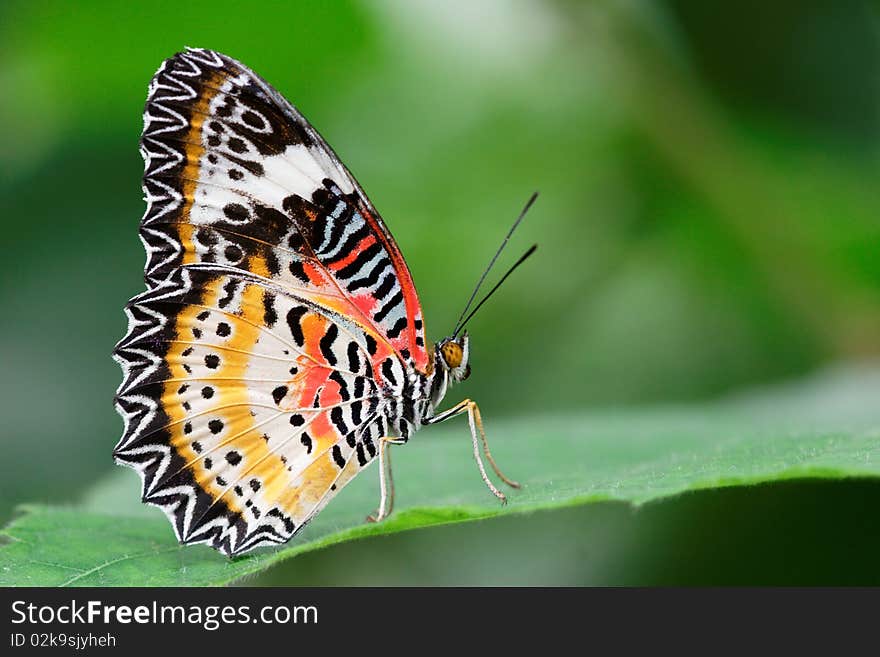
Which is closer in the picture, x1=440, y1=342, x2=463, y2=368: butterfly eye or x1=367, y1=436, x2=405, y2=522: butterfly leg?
x1=367, y1=436, x2=405, y2=522: butterfly leg

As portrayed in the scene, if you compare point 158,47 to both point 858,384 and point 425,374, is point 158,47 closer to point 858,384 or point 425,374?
point 425,374

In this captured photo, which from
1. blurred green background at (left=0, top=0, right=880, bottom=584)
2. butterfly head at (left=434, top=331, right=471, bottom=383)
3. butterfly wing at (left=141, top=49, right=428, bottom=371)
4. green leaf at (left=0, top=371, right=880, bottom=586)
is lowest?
green leaf at (left=0, top=371, right=880, bottom=586)

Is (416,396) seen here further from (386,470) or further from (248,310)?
(248,310)

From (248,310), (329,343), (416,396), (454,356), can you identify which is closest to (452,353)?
(454,356)

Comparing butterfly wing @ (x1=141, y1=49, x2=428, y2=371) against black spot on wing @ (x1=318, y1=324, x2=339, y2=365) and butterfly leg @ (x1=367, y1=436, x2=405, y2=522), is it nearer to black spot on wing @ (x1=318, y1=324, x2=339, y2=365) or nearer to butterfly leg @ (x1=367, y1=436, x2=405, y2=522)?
black spot on wing @ (x1=318, y1=324, x2=339, y2=365)

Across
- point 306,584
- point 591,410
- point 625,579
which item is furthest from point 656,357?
point 306,584

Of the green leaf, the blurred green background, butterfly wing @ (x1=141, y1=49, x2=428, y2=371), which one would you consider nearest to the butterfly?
butterfly wing @ (x1=141, y1=49, x2=428, y2=371)

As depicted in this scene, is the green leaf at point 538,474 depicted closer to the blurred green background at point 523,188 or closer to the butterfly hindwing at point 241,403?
the butterfly hindwing at point 241,403

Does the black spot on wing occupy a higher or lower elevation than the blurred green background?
lower
